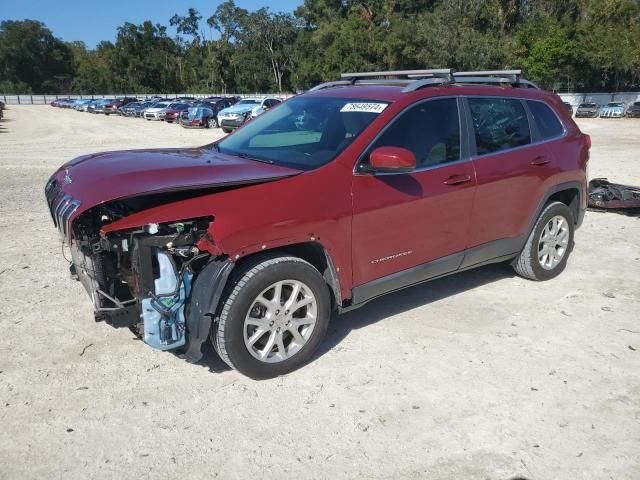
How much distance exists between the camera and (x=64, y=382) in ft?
11.8

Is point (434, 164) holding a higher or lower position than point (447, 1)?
lower

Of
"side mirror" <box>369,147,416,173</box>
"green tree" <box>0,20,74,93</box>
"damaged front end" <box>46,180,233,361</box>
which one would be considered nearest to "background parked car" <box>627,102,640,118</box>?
"side mirror" <box>369,147,416,173</box>

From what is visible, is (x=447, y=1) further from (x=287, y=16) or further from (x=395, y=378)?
(x=395, y=378)

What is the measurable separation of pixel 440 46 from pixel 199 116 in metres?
29.9

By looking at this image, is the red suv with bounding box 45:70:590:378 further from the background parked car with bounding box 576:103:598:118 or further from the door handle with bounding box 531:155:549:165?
the background parked car with bounding box 576:103:598:118


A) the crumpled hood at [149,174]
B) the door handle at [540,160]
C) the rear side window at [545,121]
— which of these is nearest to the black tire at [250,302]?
the crumpled hood at [149,174]

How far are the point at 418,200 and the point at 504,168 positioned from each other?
3.49ft

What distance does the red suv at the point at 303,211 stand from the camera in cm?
327

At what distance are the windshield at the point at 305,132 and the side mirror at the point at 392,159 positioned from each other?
28 cm

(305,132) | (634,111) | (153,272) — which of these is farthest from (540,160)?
(634,111)

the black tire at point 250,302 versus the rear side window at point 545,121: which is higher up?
the rear side window at point 545,121

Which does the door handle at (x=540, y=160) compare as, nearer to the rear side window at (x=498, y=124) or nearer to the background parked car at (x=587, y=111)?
the rear side window at (x=498, y=124)

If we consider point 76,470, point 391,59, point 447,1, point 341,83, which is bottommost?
point 76,470

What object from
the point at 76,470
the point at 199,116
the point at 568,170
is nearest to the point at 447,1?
the point at 199,116
